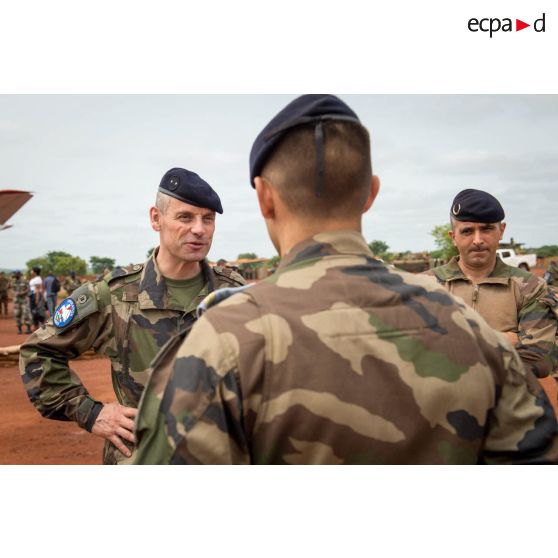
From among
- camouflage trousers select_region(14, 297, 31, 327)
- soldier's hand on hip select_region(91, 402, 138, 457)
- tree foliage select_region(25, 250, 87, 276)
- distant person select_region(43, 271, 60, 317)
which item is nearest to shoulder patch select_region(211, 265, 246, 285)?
soldier's hand on hip select_region(91, 402, 138, 457)

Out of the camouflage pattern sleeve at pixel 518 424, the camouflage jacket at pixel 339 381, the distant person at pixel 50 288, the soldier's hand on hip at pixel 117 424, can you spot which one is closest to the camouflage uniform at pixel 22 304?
the distant person at pixel 50 288

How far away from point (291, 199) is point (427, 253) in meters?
33.4

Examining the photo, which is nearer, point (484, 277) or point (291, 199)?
Answer: point (291, 199)

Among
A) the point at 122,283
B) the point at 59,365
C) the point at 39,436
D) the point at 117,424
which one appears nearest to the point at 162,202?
the point at 122,283

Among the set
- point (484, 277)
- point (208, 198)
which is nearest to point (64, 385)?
point (208, 198)

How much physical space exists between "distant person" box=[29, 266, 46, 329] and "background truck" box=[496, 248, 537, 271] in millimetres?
21374

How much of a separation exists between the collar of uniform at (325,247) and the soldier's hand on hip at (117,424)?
1580 mm

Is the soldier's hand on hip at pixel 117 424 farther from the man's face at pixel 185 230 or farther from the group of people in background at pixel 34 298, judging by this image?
the group of people in background at pixel 34 298

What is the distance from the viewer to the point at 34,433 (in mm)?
6480

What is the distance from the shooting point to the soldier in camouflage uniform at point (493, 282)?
3465 mm

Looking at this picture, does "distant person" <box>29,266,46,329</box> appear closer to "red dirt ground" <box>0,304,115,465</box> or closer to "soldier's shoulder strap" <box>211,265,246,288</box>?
"red dirt ground" <box>0,304,115,465</box>

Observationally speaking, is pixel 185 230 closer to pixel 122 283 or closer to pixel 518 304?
pixel 122 283

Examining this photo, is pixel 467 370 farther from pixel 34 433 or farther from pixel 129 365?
pixel 34 433

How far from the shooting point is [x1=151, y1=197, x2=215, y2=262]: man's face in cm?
295
